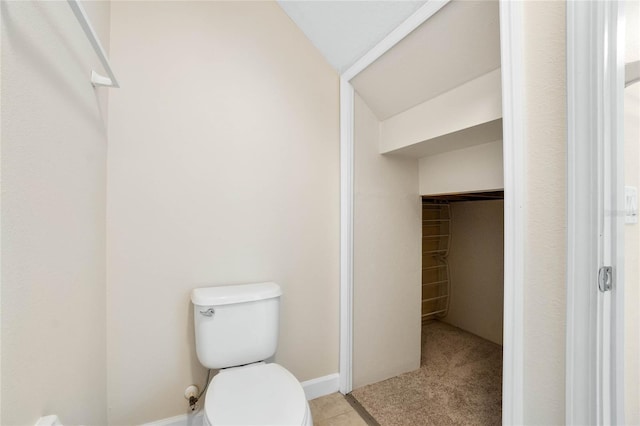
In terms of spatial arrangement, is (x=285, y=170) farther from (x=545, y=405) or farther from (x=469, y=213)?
(x=469, y=213)

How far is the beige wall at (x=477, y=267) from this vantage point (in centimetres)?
243

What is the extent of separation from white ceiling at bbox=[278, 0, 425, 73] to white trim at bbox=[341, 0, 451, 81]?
0.07 ft

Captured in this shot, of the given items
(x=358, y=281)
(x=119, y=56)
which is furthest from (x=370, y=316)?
(x=119, y=56)

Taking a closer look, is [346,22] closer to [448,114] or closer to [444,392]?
[448,114]

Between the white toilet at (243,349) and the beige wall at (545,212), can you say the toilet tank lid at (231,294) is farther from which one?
the beige wall at (545,212)

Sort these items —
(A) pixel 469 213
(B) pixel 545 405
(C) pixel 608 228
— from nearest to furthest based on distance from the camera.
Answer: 1. (C) pixel 608 228
2. (B) pixel 545 405
3. (A) pixel 469 213

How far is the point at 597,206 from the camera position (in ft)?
2.19

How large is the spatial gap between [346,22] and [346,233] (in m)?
1.09

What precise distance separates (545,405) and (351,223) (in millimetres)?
1079

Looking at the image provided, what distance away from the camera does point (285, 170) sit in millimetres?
1548

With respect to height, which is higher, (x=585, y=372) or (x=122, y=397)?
(x=585, y=372)

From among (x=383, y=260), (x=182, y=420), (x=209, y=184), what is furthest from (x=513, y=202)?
(x=182, y=420)

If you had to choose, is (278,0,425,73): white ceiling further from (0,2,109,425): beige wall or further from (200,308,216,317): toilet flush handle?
(200,308,216,317): toilet flush handle

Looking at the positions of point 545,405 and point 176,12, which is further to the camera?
point 176,12
